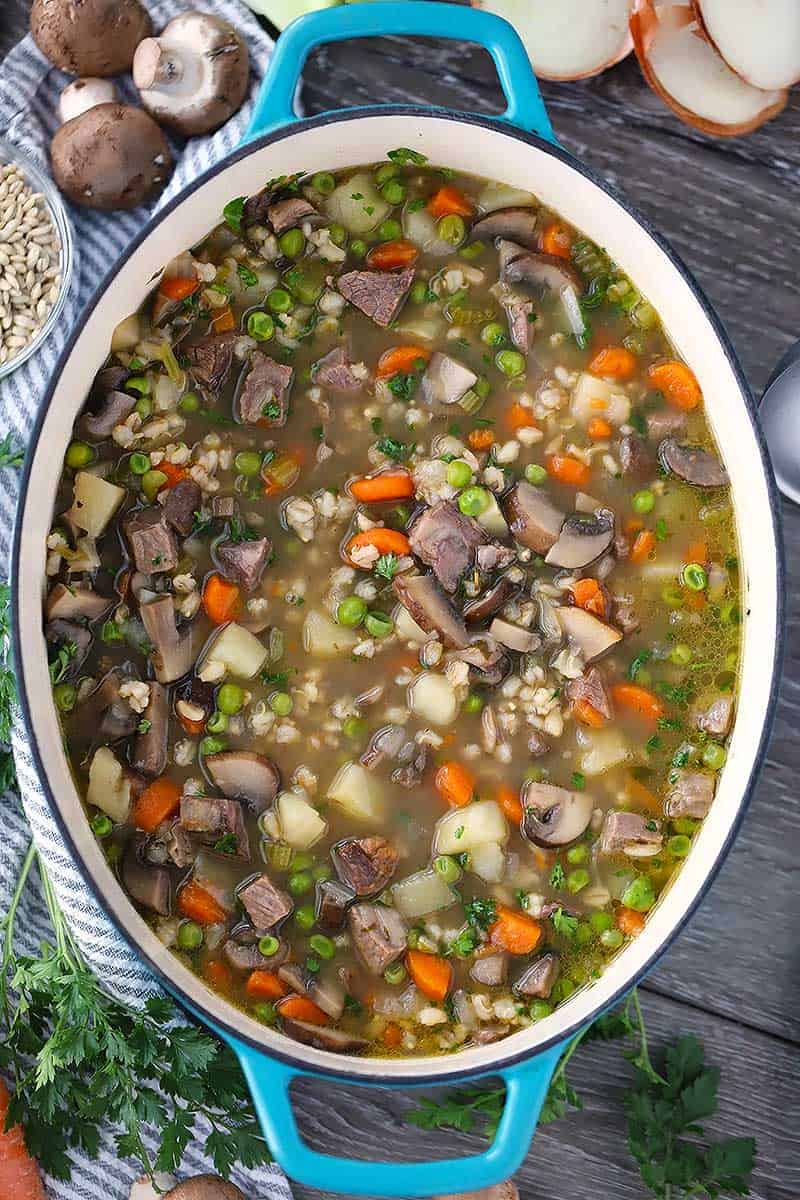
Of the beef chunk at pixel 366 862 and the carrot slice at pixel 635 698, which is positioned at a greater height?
the carrot slice at pixel 635 698

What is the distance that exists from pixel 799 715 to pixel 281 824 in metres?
1.63

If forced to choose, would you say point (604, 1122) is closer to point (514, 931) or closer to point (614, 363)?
point (514, 931)

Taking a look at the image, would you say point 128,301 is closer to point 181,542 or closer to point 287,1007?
point 181,542

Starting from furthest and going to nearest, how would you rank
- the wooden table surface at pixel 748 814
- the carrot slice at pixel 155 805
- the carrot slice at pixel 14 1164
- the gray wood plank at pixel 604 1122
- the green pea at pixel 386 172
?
1. the gray wood plank at pixel 604 1122
2. the wooden table surface at pixel 748 814
3. the carrot slice at pixel 14 1164
4. the green pea at pixel 386 172
5. the carrot slice at pixel 155 805

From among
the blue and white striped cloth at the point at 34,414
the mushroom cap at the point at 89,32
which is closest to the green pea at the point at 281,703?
the blue and white striped cloth at the point at 34,414

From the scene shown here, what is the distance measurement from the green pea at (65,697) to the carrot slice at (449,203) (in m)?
1.66

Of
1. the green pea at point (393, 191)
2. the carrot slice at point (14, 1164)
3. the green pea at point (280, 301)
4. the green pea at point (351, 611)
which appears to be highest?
the green pea at point (393, 191)

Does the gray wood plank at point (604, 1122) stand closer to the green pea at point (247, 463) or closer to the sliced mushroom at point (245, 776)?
the sliced mushroom at point (245, 776)

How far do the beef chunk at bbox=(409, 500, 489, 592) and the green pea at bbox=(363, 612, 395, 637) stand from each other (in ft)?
0.61

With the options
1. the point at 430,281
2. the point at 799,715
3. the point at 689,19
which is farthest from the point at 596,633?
the point at 689,19

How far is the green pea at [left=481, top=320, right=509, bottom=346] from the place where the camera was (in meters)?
3.35

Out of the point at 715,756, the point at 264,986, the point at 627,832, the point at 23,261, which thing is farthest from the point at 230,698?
the point at 23,261

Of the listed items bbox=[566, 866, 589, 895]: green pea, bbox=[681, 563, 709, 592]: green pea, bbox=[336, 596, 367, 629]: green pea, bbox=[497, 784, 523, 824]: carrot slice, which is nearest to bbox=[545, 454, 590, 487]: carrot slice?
bbox=[681, 563, 709, 592]: green pea

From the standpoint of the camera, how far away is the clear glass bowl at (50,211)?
351cm
